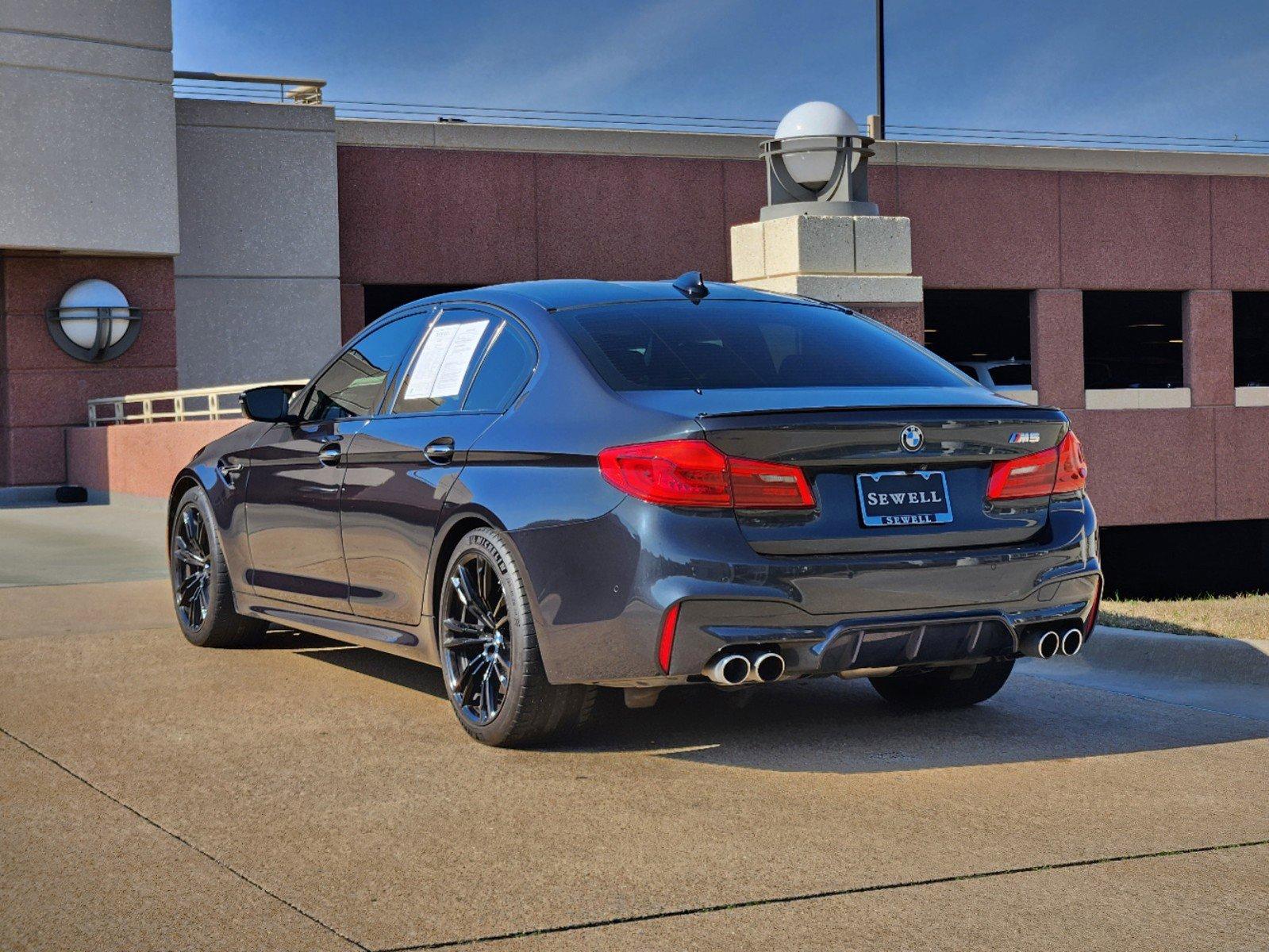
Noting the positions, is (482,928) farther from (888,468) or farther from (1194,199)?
(1194,199)

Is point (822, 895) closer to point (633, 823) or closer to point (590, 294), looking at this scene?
point (633, 823)

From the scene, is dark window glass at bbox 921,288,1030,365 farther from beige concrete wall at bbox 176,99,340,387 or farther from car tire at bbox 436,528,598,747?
car tire at bbox 436,528,598,747

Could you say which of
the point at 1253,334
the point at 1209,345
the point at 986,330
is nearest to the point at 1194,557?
the point at 1209,345

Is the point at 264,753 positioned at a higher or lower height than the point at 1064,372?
Answer: lower

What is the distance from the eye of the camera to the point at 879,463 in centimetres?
518

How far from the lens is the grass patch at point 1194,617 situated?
27.5 feet

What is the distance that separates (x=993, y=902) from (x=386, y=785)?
79.8 inches

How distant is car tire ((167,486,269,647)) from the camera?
7703mm

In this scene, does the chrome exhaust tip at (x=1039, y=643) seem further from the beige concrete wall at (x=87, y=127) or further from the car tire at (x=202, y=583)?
the beige concrete wall at (x=87, y=127)

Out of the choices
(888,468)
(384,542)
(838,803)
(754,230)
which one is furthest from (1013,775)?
(754,230)

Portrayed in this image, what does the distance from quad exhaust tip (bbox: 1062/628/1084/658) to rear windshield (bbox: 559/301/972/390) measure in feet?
3.11

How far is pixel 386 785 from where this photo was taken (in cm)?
516

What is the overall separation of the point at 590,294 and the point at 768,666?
180cm

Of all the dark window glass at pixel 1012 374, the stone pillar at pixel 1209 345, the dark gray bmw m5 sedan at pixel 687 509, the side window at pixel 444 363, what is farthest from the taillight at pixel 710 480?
the stone pillar at pixel 1209 345
